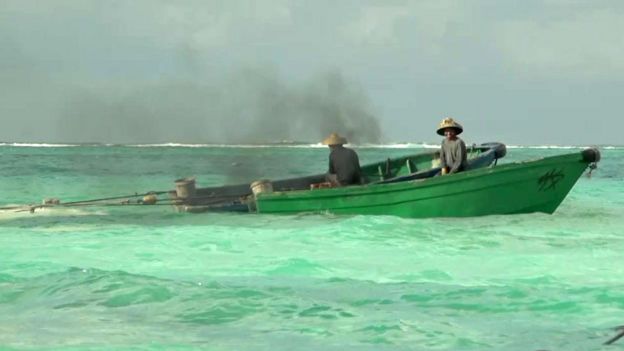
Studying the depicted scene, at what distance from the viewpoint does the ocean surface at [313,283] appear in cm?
743

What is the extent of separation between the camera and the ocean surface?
743 centimetres

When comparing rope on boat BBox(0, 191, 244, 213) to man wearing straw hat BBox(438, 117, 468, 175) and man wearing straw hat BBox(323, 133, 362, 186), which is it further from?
man wearing straw hat BBox(438, 117, 468, 175)

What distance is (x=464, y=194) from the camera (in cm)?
1547

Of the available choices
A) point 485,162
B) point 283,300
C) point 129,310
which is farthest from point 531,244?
point 129,310

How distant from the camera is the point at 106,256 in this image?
12.7 meters

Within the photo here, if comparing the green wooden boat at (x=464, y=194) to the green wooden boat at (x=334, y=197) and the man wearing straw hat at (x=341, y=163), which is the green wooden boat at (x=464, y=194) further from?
the man wearing straw hat at (x=341, y=163)

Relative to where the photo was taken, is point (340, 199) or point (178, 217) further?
point (178, 217)

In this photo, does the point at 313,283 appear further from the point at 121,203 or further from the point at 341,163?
the point at 121,203

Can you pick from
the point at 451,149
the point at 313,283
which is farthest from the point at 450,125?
the point at 313,283

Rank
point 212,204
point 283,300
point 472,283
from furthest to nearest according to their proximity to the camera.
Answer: point 212,204 → point 472,283 → point 283,300

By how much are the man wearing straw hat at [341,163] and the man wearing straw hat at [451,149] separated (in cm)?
182

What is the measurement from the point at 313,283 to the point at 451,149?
5.95m

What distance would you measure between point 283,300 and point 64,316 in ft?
6.76

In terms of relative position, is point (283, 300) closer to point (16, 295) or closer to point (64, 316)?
point (64, 316)
